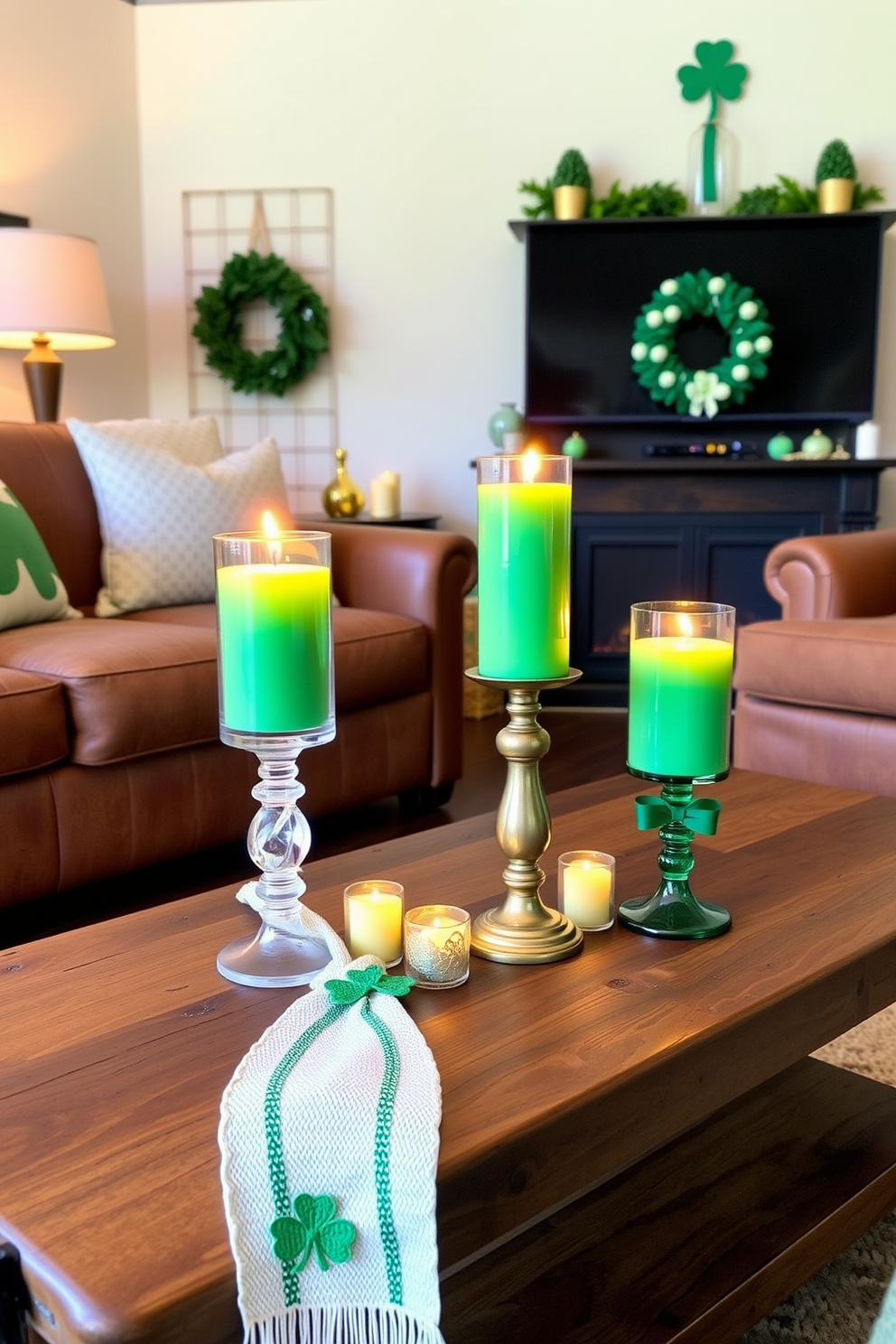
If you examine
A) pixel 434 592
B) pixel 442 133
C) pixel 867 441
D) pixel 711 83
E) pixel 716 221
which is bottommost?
pixel 434 592

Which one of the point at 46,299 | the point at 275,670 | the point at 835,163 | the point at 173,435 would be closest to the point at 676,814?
the point at 275,670

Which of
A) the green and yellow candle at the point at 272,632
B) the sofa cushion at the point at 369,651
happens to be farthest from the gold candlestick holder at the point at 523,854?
the sofa cushion at the point at 369,651

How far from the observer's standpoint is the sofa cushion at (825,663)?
7.13 ft

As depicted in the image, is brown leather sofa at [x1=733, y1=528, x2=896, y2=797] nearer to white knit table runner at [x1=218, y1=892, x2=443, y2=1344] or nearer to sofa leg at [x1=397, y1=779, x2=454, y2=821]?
sofa leg at [x1=397, y1=779, x2=454, y2=821]

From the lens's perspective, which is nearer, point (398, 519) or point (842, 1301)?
point (842, 1301)

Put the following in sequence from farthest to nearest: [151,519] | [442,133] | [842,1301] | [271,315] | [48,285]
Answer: [271,315] < [442,133] < [48,285] < [151,519] < [842,1301]

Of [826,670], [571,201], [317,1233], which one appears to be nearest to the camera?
[317,1233]

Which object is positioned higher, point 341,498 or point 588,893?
point 341,498

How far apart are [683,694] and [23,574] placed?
5.50 ft

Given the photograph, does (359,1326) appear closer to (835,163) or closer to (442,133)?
(835,163)

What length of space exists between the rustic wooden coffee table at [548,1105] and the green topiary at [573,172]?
3126 millimetres

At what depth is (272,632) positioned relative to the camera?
0.89 metres

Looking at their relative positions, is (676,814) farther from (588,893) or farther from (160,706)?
(160,706)

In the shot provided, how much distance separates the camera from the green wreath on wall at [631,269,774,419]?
12.7ft
